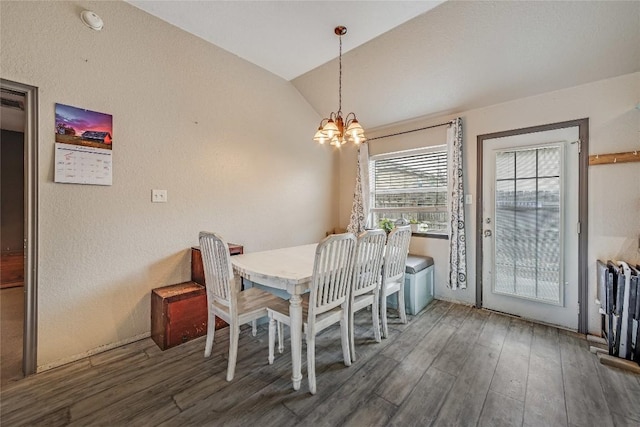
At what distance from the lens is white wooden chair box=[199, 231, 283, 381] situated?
5.63 feet

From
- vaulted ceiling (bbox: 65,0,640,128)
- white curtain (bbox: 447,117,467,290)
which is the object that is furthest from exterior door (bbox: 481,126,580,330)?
vaulted ceiling (bbox: 65,0,640,128)

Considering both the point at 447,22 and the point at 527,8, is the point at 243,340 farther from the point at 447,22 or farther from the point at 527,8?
the point at 527,8

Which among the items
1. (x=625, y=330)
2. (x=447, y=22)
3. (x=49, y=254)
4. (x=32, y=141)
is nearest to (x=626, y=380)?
(x=625, y=330)

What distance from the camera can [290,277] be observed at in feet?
5.38

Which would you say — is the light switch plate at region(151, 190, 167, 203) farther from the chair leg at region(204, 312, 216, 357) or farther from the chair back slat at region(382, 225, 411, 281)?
the chair back slat at region(382, 225, 411, 281)

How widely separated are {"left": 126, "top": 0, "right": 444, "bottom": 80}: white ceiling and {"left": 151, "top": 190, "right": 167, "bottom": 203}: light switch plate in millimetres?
1555

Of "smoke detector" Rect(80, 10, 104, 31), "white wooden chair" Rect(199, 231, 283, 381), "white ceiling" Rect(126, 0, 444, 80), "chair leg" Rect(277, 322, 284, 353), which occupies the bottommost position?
"chair leg" Rect(277, 322, 284, 353)

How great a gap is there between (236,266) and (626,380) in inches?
110

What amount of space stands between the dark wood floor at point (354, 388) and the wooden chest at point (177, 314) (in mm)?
89

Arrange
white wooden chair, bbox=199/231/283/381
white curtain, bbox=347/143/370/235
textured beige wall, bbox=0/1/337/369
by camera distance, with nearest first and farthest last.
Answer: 1. white wooden chair, bbox=199/231/283/381
2. textured beige wall, bbox=0/1/337/369
3. white curtain, bbox=347/143/370/235

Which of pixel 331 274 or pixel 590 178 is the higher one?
pixel 590 178

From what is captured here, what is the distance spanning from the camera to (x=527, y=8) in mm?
1950

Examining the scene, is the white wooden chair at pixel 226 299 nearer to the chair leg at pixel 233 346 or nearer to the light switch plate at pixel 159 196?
the chair leg at pixel 233 346

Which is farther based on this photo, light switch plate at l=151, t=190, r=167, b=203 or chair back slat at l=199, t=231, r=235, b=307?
light switch plate at l=151, t=190, r=167, b=203
